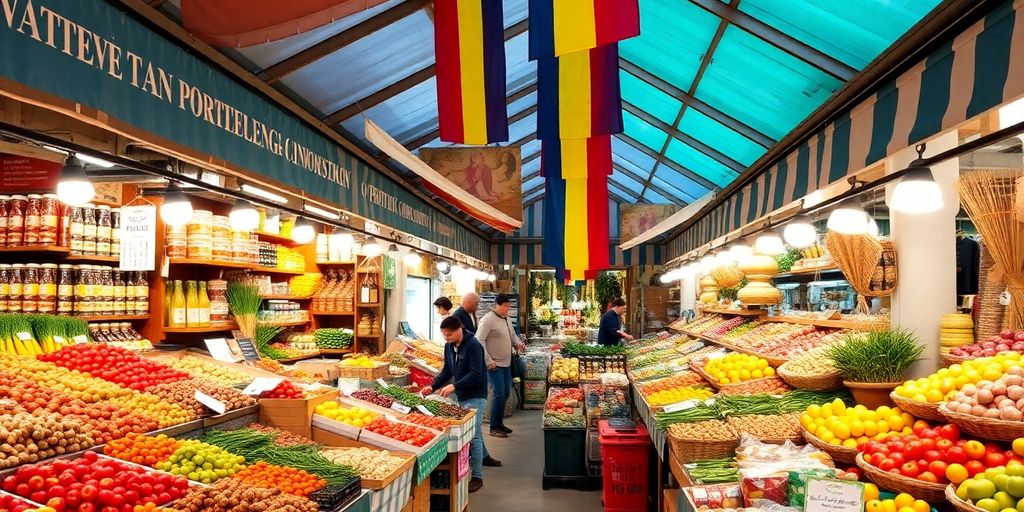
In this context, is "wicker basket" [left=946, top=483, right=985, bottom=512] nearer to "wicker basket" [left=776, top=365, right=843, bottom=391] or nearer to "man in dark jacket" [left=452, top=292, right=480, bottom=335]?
"wicker basket" [left=776, top=365, right=843, bottom=391]

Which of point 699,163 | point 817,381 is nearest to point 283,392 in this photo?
point 817,381

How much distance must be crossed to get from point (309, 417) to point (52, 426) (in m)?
1.91

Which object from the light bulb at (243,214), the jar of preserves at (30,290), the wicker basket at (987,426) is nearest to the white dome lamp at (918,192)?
the wicker basket at (987,426)

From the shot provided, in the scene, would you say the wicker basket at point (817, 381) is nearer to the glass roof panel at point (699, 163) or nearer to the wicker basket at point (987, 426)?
the wicker basket at point (987, 426)

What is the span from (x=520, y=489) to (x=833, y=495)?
191 inches

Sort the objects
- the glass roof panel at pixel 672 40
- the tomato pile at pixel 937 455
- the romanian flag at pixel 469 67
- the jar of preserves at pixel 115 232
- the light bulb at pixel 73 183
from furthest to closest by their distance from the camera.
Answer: the jar of preserves at pixel 115 232, the glass roof panel at pixel 672 40, the romanian flag at pixel 469 67, the light bulb at pixel 73 183, the tomato pile at pixel 937 455

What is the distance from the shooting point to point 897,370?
4.62 m

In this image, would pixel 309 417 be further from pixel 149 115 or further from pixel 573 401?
pixel 573 401

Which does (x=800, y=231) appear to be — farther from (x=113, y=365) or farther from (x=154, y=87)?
(x=113, y=365)

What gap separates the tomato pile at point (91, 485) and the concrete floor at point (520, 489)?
3.97 m

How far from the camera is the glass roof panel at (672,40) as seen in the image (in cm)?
567

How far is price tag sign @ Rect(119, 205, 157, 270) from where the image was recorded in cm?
596

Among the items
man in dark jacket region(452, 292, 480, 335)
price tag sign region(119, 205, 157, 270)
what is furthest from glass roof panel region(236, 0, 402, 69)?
man in dark jacket region(452, 292, 480, 335)

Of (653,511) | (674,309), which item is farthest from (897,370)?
(674,309)
